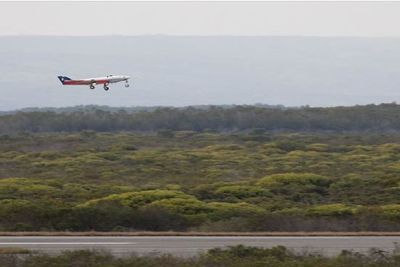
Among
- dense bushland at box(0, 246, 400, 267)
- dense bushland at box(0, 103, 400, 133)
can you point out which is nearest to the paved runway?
dense bushland at box(0, 246, 400, 267)

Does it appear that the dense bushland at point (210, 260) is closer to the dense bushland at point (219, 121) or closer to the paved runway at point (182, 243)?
the paved runway at point (182, 243)

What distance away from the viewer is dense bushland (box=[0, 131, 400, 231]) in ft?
72.0

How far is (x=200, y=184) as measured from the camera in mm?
37719

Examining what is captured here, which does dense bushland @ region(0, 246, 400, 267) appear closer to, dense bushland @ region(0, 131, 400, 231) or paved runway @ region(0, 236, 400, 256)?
paved runway @ region(0, 236, 400, 256)

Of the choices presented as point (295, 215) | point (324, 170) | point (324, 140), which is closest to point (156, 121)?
point (324, 140)

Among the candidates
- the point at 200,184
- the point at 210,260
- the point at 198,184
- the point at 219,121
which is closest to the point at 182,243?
the point at 210,260

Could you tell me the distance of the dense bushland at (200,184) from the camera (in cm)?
2195

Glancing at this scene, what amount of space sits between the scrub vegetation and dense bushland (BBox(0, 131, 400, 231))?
42 mm

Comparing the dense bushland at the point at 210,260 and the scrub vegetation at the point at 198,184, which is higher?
the scrub vegetation at the point at 198,184

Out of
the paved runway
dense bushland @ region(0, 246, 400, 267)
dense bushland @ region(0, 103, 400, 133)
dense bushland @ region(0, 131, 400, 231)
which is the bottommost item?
the paved runway

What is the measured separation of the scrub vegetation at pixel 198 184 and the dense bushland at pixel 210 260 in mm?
6010

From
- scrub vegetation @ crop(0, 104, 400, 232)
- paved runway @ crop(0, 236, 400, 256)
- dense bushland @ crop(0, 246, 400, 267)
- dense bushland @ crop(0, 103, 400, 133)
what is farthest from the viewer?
dense bushland @ crop(0, 103, 400, 133)

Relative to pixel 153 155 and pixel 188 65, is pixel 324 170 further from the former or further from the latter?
pixel 188 65

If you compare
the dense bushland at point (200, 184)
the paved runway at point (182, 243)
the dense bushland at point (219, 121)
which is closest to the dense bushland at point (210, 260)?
the paved runway at point (182, 243)
